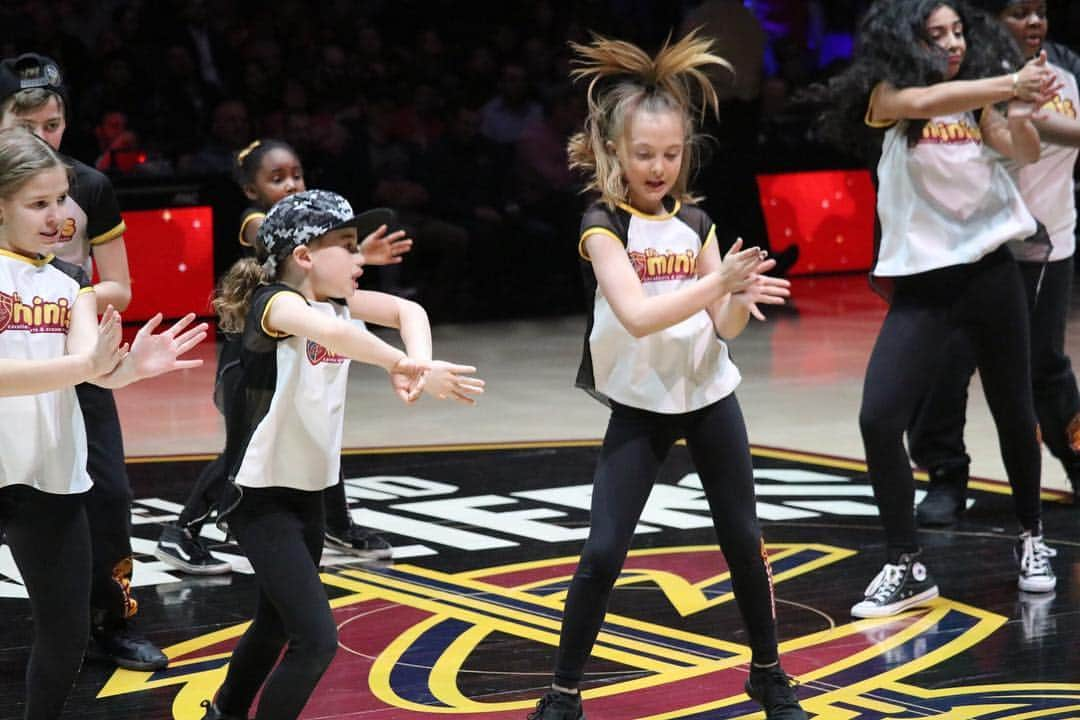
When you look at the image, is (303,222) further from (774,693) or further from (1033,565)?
(1033,565)

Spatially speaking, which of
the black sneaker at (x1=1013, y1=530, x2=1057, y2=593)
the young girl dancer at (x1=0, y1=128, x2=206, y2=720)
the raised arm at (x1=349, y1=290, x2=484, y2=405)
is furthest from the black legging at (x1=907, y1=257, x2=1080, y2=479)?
the young girl dancer at (x1=0, y1=128, x2=206, y2=720)

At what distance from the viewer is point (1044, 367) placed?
6.92 m

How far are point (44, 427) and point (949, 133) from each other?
2.87m

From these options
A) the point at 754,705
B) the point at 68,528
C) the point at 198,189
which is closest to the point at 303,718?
the point at 68,528

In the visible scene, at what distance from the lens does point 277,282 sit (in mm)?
4184

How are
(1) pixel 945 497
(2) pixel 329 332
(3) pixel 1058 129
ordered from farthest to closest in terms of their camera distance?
(1) pixel 945 497 < (3) pixel 1058 129 < (2) pixel 329 332

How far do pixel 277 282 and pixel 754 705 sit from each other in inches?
64.7

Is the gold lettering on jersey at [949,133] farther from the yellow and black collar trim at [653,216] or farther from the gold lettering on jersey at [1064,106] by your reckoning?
the yellow and black collar trim at [653,216]

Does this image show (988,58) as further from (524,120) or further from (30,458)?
(524,120)

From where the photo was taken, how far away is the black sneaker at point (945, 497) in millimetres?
6691

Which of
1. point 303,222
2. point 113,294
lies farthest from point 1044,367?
point 303,222

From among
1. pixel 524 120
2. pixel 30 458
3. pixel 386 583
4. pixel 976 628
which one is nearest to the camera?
pixel 30 458

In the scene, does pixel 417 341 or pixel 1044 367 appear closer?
pixel 417 341

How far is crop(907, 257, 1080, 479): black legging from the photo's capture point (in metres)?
6.84
